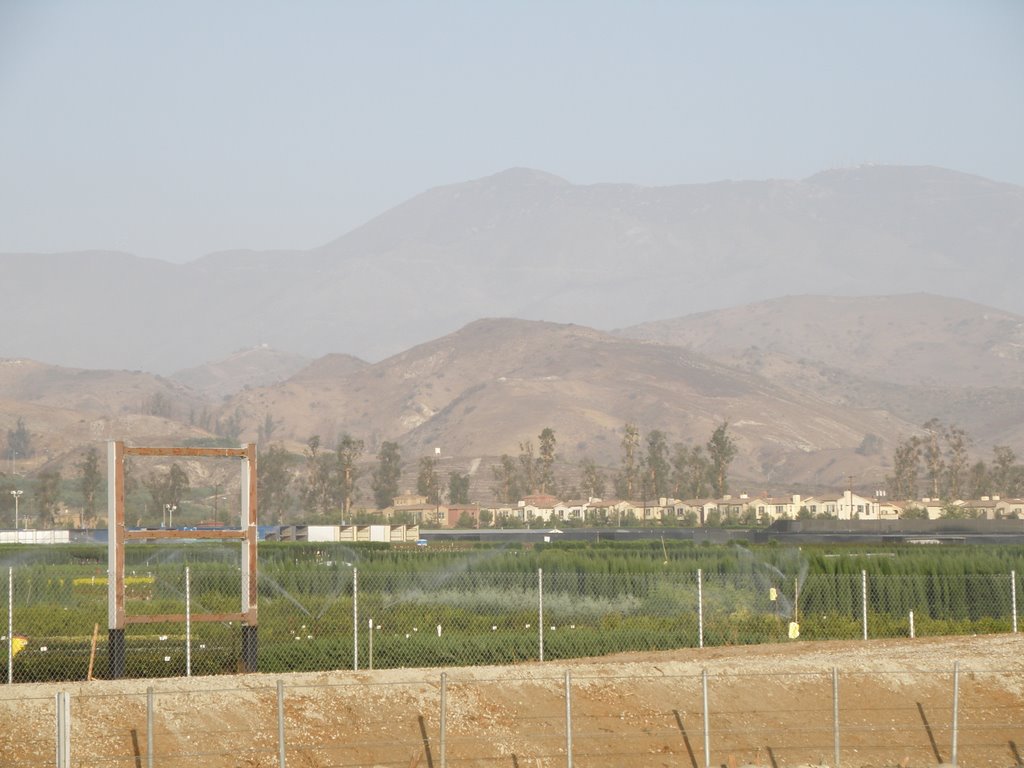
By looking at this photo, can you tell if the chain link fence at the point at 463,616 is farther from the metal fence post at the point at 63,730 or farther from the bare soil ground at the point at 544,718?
the metal fence post at the point at 63,730

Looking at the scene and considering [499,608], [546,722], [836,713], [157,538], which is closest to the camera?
[836,713]

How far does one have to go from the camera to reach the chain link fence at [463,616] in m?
26.4

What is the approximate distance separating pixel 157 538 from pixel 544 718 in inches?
267

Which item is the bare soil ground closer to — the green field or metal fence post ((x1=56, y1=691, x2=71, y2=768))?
metal fence post ((x1=56, y1=691, x2=71, y2=768))

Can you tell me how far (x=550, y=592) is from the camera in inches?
1492

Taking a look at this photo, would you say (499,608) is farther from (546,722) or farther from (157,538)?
(546,722)

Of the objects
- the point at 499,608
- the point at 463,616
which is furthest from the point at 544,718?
the point at 499,608

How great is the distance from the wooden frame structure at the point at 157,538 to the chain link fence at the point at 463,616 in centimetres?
99

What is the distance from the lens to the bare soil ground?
63.8ft

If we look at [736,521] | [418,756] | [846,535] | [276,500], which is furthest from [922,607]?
[276,500]

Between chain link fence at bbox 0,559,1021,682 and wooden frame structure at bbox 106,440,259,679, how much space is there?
0.99 m

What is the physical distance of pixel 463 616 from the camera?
1323 inches

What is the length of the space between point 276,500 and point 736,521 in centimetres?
6041

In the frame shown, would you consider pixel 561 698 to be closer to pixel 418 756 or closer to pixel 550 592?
pixel 418 756
